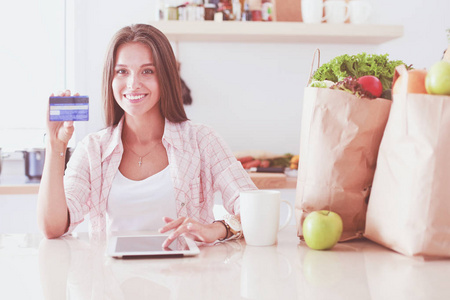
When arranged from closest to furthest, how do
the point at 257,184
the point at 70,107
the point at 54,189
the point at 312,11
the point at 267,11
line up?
the point at 70,107, the point at 54,189, the point at 257,184, the point at 312,11, the point at 267,11

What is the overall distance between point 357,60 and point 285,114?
217 centimetres

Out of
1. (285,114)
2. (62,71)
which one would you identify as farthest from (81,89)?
(285,114)

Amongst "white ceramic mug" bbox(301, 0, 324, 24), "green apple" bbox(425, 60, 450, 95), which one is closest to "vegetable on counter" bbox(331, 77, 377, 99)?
"green apple" bbox(425, 60, 450, 95)

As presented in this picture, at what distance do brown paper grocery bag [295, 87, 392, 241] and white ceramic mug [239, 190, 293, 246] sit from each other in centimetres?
6

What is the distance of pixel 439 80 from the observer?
1.06 m

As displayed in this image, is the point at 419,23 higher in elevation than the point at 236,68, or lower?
higher

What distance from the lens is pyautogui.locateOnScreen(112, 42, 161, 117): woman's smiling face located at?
5.65 ft

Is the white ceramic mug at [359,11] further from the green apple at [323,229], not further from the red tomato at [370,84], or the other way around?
the green apple at [323,229]

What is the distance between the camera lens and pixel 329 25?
3.22 m

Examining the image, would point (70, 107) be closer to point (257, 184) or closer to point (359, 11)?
point (257, 184)

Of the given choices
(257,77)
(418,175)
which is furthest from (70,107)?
(257,77)

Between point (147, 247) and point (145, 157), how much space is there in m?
0.67

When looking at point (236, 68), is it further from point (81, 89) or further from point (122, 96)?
point (122, 96)

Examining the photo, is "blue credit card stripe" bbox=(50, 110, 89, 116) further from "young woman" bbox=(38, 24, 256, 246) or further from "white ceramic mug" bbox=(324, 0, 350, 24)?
"white ceramic mug" bbox=(324, 0, 350, 24)
